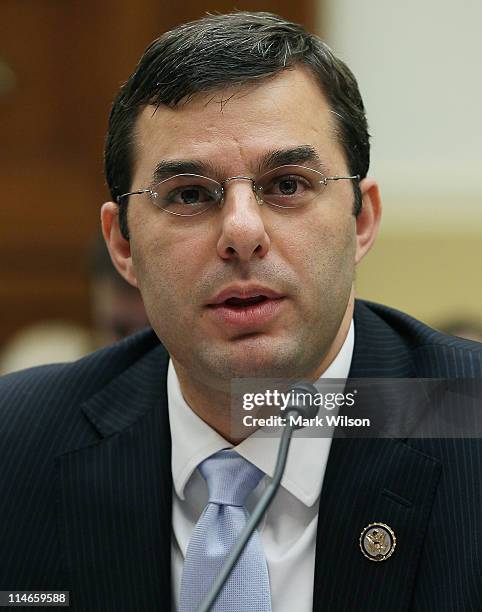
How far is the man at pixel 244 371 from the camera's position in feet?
5.63

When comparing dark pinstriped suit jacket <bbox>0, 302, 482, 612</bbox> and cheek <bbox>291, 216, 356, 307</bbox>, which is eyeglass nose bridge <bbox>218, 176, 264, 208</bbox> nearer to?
cheek <bbox>291, 216, 356, 307</bbox>

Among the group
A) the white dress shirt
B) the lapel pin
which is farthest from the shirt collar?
the lapel pin

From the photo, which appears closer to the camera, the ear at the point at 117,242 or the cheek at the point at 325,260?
the cheek at the point at 325,260

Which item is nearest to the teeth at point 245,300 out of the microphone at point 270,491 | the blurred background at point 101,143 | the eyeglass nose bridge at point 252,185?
the eyeglass nose bridge at point 252,185

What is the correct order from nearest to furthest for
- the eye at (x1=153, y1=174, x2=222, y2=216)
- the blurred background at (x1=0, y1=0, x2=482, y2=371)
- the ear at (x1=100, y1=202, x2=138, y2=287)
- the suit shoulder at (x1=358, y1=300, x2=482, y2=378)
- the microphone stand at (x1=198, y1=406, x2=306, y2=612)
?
the microphone stand at (x1=198, y1=406, x2=306, y2=612) < the eye at (x1=153, y1=174, x2=222, y2=216) < the suit shoulder at (x1=358, y1=300, x2=482, y2=378) < the ear at (x1=100, y1=202, x2=138, y2=287) < the blurred background at (x1=0, y1=0, x2=482, y2=371)

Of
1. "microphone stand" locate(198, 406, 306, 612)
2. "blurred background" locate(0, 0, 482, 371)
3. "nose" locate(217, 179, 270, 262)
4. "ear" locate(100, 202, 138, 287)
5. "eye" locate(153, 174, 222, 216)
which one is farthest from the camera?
"blurred background" locate(0, 0, 482, 371)

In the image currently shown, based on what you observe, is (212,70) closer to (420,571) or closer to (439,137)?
(420,571)

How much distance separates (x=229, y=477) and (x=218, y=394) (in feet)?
0.47

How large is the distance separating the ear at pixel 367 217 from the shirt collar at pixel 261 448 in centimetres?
16

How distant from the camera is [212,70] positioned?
1.81 meters

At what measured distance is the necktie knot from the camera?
1.78 meters

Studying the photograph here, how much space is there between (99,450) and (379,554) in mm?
549

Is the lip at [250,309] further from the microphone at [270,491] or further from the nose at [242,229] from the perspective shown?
the microphone at [270,491]

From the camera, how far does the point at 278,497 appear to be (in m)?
1.81
